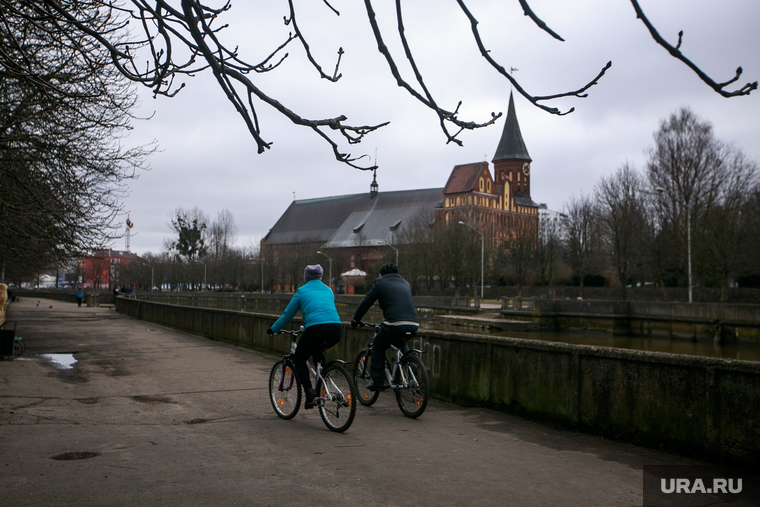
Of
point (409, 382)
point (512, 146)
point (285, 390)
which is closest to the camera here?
point (285, 390)

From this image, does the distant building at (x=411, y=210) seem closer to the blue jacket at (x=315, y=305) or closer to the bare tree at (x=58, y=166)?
the bare tree at (x=58, y=166)

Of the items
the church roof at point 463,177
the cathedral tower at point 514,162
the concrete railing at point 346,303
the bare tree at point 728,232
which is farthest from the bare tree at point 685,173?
the cathedral tower at point 514,162

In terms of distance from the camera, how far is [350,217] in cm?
12100

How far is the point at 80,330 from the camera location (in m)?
23.5

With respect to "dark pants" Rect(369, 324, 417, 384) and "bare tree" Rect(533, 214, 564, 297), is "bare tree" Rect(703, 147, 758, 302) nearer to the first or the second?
"bare tree" Rect(533, 214, 564, 297)

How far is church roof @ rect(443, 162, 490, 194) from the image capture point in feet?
304

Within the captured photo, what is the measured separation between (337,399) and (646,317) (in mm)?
35714

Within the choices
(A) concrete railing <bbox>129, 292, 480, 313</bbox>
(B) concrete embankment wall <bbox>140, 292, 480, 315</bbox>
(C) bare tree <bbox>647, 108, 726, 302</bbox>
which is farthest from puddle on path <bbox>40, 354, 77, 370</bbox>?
(C) bare tree <bbox>647, 108, 726, 302</bbox>

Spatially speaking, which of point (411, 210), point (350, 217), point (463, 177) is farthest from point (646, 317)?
point (350, 217)

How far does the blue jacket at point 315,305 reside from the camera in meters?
7.30

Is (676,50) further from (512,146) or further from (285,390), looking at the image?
(512,146)

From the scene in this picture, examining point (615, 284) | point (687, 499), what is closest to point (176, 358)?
point (687, 499)

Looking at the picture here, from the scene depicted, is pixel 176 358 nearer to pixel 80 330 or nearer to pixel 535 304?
pixel 80 330

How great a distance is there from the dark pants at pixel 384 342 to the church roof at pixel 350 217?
9239cm
